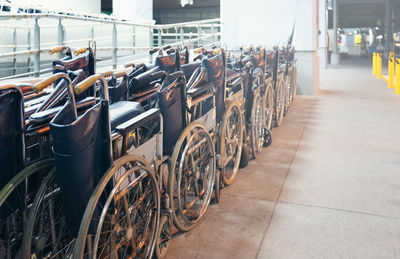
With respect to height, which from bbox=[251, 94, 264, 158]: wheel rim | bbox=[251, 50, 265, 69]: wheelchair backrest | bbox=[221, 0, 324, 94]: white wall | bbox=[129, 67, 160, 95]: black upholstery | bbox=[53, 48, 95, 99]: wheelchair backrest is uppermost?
bbox=[221, 0, 324, 94]: white wall

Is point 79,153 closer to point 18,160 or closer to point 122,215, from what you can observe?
point 18,160

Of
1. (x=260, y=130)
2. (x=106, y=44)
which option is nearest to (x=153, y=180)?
(x=260, y=130)

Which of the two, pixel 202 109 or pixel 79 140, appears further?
pixel 202 109

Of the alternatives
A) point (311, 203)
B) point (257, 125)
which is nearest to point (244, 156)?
point (257, 125)

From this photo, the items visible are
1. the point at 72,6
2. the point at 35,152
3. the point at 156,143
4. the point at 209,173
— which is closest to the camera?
the point at 35,152

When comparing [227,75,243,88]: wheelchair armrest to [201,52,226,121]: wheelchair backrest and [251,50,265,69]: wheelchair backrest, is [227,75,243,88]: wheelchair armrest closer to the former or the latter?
[201,52,226,121]: wheelchair backrest

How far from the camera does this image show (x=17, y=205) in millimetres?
1387

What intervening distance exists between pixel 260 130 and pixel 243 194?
107 centimetres

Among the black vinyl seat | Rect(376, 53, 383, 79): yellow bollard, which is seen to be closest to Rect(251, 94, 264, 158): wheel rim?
the black vinyl seat

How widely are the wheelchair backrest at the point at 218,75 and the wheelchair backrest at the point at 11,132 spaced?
1.45m

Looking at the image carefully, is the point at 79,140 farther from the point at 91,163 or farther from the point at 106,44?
the point at 106,44

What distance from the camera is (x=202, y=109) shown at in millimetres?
2525

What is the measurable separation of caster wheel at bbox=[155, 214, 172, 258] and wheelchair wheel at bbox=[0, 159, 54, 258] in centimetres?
61

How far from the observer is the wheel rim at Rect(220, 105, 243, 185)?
2.87 metres
